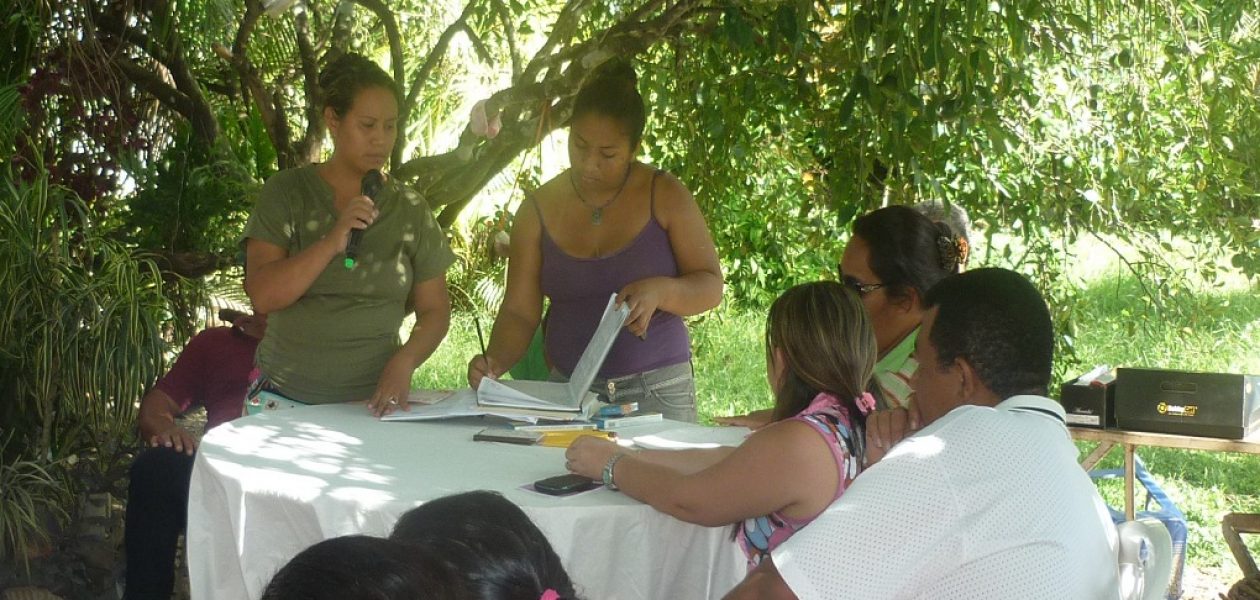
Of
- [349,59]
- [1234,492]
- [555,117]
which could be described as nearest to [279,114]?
[555,117]

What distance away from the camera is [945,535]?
178 cm

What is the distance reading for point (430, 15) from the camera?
7.45 meters

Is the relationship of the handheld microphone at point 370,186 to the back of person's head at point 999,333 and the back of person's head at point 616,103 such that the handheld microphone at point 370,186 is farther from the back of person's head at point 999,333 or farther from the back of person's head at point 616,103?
the back of person's head at point 999,333

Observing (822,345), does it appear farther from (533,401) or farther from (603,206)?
(603,206)

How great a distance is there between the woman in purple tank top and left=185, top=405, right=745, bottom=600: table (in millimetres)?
682

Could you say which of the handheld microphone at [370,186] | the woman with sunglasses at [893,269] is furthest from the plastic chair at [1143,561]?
the handheld microphone at [370,186]

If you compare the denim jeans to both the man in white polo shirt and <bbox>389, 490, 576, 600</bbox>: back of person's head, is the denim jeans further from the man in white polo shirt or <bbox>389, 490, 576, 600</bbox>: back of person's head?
<bbox>389, 490, 576, 600</bbox>: back of person's head

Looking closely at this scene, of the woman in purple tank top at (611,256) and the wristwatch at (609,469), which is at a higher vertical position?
the woman in purple tank top at (611,256)

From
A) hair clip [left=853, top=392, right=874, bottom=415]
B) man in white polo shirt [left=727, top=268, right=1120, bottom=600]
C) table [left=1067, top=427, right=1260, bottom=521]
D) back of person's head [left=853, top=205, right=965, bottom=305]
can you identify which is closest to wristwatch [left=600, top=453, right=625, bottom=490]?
hair clip [left=853, top=392, right=874, bottom=415]

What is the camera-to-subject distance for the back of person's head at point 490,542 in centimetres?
135

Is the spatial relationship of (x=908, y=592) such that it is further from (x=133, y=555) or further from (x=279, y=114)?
(x=279, y=114)

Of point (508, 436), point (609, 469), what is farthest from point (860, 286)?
point (609, 469)

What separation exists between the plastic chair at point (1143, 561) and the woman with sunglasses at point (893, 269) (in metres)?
1.22

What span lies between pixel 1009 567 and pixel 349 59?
7.42 feet
